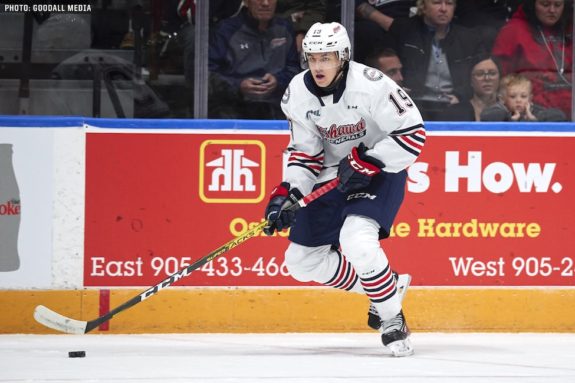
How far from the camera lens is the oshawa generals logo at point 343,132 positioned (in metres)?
5.13

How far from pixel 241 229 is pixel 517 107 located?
144cm

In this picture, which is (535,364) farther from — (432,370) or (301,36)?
(301,36)

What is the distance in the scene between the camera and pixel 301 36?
619cm

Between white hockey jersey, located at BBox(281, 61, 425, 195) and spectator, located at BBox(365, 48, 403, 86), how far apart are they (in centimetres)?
103

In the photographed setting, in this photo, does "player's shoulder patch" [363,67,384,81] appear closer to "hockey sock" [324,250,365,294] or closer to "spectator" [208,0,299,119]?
"hockey sock" [324,250,365,294]

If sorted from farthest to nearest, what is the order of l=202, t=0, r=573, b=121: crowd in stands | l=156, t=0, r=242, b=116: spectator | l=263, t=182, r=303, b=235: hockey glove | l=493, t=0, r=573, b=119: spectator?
l=493, t=0, r=573, b=119: spectator
l=202, t=0, r=573, b=121: crowd in stands
l=156, t=0, r=242, b=116: spectator
l=263, t=182, r=303, b=235: hockey glove

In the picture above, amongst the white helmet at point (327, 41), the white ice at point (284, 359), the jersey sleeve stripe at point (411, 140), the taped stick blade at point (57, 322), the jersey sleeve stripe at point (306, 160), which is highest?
the white helmet at point (327, 41)

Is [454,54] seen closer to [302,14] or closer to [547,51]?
[547,51]

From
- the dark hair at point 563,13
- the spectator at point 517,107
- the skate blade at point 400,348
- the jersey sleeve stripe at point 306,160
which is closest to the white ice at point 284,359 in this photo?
the skate blade at point 400,348

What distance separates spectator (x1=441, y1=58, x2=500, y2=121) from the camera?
628 cm

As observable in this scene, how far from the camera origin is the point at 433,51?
20.6 ft

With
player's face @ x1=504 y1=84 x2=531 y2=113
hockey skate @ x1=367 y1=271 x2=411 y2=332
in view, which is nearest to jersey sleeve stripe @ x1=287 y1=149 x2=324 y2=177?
hockey skate @ x1=367 y1=271 x2=411 y2=332

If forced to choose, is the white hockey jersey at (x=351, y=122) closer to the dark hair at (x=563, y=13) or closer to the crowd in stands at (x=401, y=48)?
the crowd in stands at (x=401, y=48)

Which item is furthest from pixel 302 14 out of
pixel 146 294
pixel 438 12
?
pixel 146 294
